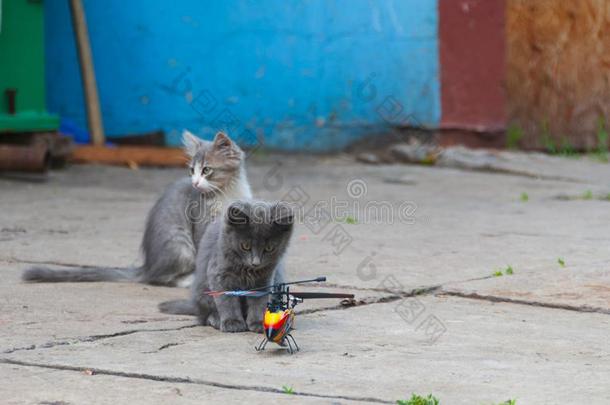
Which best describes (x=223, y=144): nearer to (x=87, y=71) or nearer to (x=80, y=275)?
(x=80, y=275)

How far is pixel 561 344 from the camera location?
4.41m

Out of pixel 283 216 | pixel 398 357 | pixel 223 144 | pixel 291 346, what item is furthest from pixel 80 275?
pixel 398 357

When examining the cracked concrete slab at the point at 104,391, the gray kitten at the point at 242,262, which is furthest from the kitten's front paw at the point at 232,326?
the cracked concrete slab at the point at 104,391

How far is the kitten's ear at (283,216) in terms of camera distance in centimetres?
456

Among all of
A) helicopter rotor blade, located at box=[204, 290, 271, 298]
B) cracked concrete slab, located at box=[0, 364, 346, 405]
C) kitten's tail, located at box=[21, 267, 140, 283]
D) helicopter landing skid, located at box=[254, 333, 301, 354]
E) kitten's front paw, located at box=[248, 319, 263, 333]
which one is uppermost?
helicopter rotor blade, located at box=[204, 290, 271, 298]

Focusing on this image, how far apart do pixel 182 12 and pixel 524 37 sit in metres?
3.28

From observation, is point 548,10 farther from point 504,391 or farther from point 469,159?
point 504,391

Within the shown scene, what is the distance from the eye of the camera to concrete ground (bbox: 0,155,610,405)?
12.4 feet

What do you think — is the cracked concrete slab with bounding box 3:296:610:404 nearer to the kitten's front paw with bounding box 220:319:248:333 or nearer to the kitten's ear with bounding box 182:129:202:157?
the kitten's front paw with bounding box 220:319:248:333

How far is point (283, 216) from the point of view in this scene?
4570 mm

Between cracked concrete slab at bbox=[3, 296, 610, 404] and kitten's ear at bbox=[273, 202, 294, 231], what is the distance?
1.43 feet

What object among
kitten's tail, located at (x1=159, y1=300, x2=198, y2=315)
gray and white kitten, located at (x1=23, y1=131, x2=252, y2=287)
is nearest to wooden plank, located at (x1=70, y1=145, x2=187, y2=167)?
gray and white kitten, located at (x1=23, y1=131, x2=252, y2=287)

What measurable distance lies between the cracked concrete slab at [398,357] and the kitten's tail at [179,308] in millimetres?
306

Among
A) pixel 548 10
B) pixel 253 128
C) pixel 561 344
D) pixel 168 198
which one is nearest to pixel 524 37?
pixel 548 10
